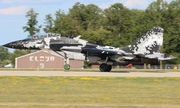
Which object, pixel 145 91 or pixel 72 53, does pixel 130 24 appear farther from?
pixel 145 91

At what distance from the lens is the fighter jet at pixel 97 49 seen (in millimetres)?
35562

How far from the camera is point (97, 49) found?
35719 millimetres

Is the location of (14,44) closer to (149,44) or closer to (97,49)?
(97,49)

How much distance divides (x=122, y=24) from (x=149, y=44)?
58.0 metres

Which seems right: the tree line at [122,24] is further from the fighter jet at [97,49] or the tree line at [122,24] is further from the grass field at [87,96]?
the grass field at [87,96]

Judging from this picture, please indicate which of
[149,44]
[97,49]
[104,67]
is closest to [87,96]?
[97,49]

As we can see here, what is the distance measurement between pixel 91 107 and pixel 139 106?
5.76ft

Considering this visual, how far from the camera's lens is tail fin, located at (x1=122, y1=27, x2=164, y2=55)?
3666cm

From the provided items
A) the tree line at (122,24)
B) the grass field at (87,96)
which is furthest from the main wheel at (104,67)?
the tree line at (122,24)

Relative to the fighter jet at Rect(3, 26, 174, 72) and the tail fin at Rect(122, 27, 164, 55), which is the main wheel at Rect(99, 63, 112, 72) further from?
the tail fin at Rect(122, 27, 164, 55)

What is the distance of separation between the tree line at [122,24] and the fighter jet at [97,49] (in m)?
47.1

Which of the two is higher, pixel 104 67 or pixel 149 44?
pixel 149 44

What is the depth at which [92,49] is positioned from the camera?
1400 inches

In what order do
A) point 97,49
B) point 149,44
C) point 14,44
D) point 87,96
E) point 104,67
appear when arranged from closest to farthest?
point 87,96, point 97,49, point 104,67, point 149,44, point 14,44
